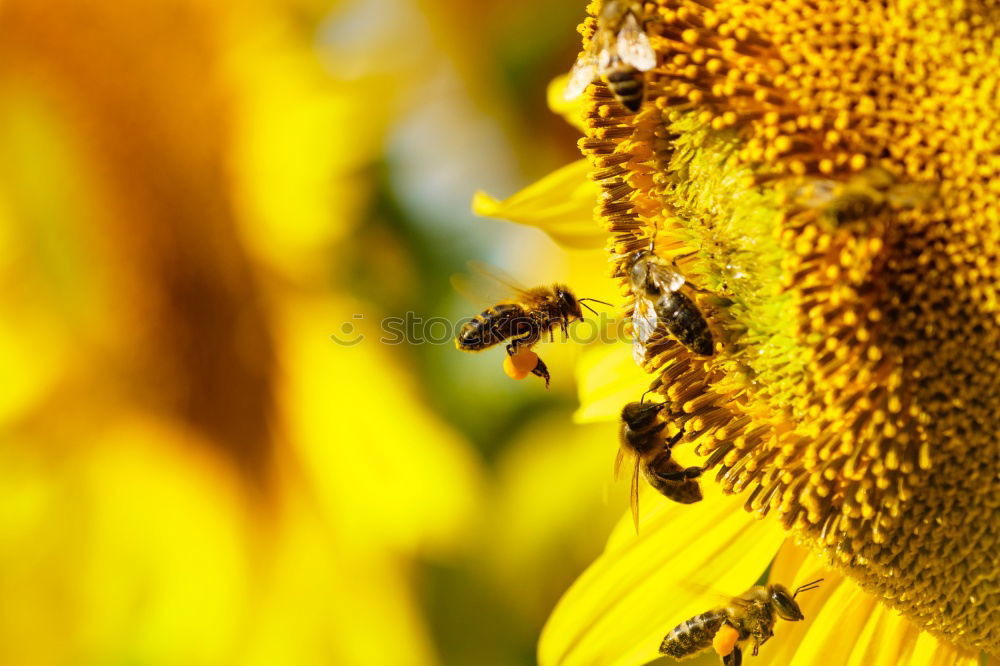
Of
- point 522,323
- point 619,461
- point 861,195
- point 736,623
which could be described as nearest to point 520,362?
point 522,323

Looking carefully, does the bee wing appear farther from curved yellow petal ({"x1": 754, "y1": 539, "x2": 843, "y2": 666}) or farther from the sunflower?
curved yellow petal ({"x1": 754, "y1": 539, "x2": 843, "y2": 666})

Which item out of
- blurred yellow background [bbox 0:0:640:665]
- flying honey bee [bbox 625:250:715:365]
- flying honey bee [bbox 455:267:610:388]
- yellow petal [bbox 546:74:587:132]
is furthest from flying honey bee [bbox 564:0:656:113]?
blurred yellow background [bbox 0:0:640:665]

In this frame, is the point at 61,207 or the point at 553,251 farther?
the point at 553,251

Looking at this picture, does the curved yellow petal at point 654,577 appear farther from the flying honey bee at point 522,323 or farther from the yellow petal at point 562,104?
the yellow petal at point 562,104

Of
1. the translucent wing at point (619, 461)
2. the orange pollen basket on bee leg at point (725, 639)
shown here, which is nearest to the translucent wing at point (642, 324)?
the translucent wing at point (619, 461)

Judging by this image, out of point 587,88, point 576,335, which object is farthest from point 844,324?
point 576,335

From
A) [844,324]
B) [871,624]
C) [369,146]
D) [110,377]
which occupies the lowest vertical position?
[871,624]

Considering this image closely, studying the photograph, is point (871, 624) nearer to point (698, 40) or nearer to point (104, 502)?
point (698, 40)
